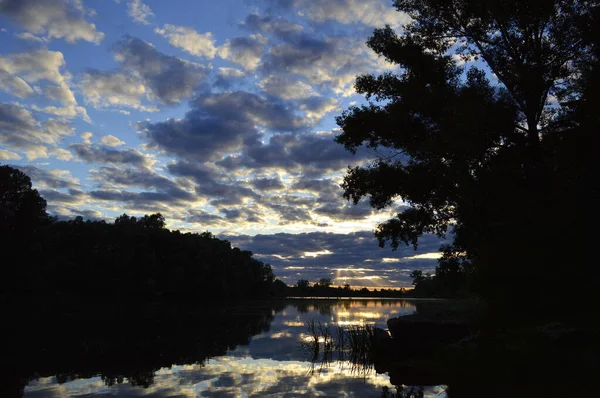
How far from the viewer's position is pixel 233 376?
42.1 ft

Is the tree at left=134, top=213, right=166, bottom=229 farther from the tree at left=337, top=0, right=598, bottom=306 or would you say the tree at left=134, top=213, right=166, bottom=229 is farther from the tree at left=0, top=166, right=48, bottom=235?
the tree at left=337, top=0, right=598, bottom=306

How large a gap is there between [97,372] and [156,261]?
3097 inches

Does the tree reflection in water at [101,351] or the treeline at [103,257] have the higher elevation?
the treeline at [103,257]

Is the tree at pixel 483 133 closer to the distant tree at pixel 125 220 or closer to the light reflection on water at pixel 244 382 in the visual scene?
the light reflection on water at pixel 244 382

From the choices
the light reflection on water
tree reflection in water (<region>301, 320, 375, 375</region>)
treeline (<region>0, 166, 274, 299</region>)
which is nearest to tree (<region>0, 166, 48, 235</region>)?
treeline (<region>0, 166, 274, 299</region>)

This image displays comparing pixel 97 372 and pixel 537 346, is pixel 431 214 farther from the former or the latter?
pixel 97 372

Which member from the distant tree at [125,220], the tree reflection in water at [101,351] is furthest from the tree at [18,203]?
the tree reflection in water at [101,351]

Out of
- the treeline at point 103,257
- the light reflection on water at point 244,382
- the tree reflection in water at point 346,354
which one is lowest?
the tree reflection in water at point 346,354

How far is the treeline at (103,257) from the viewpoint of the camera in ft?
213

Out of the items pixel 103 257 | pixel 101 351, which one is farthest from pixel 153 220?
pixel 101 351

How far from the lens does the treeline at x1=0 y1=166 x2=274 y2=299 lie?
64.8m

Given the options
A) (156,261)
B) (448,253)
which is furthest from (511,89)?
(156,261)

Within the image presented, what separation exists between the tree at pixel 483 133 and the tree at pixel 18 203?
5899cm

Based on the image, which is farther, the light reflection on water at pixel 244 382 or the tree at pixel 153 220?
the tree at pixel 153 220
